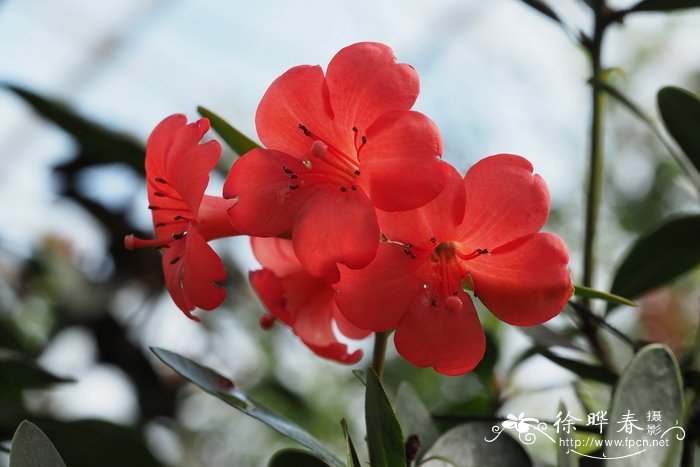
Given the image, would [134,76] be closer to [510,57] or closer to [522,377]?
[510,57]

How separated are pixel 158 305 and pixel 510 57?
3089 mm

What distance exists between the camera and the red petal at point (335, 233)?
1.97 ft

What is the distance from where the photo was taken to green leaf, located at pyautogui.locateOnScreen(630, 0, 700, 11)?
0.92m

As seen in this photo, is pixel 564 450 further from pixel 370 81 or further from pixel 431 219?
pixel 370 81

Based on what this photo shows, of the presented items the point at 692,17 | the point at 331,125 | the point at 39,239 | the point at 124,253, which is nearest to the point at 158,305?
the point at 124,253

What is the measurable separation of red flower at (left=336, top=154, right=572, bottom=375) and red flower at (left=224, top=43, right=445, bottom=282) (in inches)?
1.1

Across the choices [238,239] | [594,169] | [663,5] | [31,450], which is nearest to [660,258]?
[594,169]

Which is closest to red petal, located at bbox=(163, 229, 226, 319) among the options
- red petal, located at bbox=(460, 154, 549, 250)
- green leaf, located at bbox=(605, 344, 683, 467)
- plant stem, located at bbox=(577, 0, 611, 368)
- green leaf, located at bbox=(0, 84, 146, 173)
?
red petal, located at bbox=(460, 154, 549, 250)

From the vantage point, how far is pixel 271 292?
0.76m

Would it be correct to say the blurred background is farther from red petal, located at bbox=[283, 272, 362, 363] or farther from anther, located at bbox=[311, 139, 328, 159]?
anther, located at bbox=[311, 139, 328, 159]

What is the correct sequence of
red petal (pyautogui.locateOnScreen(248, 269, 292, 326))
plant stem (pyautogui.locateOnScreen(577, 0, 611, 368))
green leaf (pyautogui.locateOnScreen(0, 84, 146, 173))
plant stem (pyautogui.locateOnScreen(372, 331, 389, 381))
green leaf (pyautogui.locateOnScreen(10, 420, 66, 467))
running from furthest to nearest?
green leaf (pyautogui.locateOnScreen(0, 84, 146, 173))
plant stem (pyautogui.locateOnScreen(577, 0, 611, 368))
red petal (pyautogui.locateOnScreen(248, 269, 292, 326))
plant stem (pyautogui.locateOnScreen(372, 331, 389, 381))
green leaf (pyautogui.locateOnScreen(10, 420, 66, 467))

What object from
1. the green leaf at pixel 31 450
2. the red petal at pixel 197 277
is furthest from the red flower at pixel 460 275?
the green leaf at pixel 31 450

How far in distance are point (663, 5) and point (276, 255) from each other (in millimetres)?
541

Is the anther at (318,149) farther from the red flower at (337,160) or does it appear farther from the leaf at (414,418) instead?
the leaf at (414,418)
